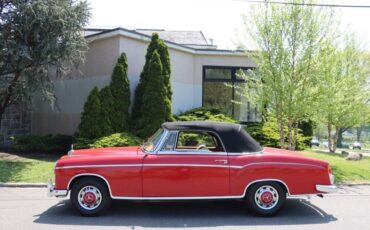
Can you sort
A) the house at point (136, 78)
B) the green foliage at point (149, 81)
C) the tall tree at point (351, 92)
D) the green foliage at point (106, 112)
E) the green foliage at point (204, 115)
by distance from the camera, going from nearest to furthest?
1. the green foliage at point (106, 112)
2. the green foliage at point (149, 81)
3. the house at point (136, 78)
4. the green foliage at point (204, 115)
5. the tall tree at point (351, 92)

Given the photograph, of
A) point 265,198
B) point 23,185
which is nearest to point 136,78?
point 23,185

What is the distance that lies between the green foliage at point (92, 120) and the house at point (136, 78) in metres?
1.86

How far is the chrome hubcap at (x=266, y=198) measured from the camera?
22.9 ft

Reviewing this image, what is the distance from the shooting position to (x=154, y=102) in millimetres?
13781

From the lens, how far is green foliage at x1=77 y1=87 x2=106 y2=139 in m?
13.2

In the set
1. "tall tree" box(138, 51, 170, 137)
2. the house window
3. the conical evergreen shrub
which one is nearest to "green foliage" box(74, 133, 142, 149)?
the conical evergreen shrub

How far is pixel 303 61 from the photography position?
11.9m

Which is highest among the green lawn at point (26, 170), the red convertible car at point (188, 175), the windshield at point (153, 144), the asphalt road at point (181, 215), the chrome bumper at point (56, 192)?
the windshield at point (153, 144)

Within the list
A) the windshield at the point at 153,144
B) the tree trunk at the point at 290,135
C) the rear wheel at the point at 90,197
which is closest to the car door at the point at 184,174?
the windshield at the point at 153,144

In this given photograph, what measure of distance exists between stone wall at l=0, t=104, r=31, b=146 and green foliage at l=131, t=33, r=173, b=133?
6.13 meters

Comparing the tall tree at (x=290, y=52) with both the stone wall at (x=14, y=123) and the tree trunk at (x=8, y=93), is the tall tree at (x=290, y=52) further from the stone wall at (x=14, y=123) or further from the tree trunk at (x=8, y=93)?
the stone wall at (x=14, y=123)

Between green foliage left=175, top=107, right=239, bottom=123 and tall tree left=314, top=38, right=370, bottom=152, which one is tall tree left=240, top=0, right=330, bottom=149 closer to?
green foliage left=175, top=107, right=239, bottom=123

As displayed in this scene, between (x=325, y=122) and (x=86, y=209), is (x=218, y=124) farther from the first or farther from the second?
(x=325, y=122)

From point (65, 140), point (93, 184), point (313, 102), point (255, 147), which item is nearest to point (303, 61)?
point (313, 102)
